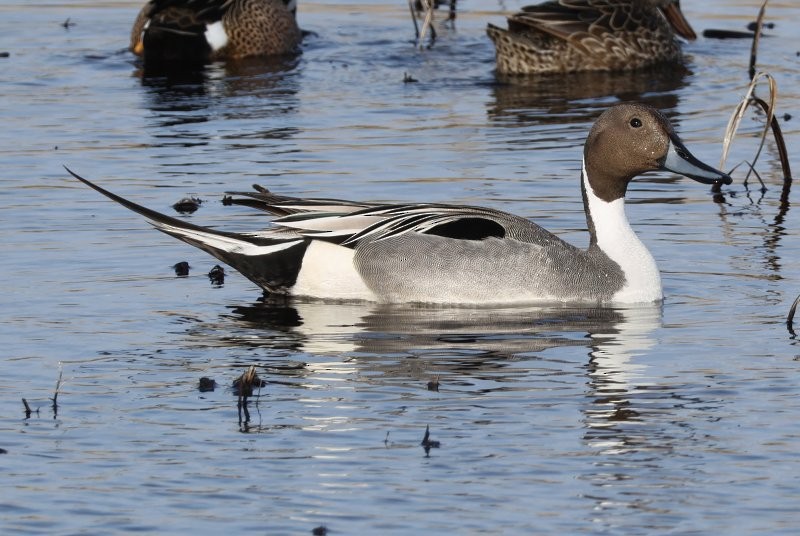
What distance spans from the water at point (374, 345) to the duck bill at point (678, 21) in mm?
1613

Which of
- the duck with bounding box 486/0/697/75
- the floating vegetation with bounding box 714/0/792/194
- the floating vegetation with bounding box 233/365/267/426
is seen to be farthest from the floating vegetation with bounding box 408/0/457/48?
the floating vegetation with bounding box 233/365/267/426

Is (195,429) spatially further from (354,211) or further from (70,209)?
(70,209)

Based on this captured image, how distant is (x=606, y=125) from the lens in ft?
30.8

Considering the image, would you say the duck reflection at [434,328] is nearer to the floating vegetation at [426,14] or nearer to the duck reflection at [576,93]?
the duck reflection at [576,93]

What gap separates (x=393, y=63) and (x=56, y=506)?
10.5 m

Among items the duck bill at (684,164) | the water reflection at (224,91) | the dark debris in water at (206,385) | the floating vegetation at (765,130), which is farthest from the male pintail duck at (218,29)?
the dark debris in water at (206,385)

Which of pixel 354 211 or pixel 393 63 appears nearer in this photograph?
pixel 354 211

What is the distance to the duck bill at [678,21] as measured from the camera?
1692cm

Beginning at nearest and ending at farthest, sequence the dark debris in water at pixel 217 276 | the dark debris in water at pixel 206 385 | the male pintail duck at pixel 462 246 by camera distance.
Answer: the dark debris in water at pixel 206 385 → the male pintail duck at pixel 462 246 → the dark debris in water at pixel 217 276

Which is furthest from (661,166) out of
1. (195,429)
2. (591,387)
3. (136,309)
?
(195,429)

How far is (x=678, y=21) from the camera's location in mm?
16984

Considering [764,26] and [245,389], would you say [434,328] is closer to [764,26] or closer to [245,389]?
[245,389]

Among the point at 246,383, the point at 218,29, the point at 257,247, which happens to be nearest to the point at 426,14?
the point at 218,29

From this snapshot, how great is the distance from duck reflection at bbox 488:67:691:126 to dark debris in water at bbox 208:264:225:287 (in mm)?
4727
